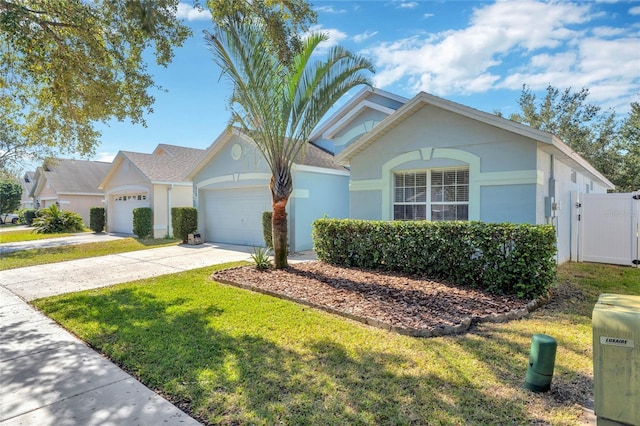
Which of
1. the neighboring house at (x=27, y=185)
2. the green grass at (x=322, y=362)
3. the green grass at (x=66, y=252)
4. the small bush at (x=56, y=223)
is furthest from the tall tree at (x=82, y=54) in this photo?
the neighboring house at (x=27, y=185)

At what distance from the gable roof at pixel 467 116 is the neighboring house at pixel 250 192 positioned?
2760 mm

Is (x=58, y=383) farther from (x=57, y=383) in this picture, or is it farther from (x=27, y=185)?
(x=27, y=185)

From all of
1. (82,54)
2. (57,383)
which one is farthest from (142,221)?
(57,383)

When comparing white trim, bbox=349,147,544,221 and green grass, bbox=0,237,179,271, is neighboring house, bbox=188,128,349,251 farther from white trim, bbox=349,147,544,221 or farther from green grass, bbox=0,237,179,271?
white trim, bbox=349,147,544,221

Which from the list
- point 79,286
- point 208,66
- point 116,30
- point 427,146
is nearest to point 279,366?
point 79,286

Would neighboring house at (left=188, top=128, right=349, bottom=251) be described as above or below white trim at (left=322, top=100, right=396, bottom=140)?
below

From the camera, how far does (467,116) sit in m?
8.79

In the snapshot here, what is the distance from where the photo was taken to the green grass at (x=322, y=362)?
10.6 feet

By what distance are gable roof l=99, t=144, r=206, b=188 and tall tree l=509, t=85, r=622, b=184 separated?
24.2 meters

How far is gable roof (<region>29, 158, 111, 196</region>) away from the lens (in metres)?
31.0

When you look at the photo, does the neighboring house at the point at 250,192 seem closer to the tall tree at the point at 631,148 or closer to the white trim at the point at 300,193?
the white trim at the point at 300,193

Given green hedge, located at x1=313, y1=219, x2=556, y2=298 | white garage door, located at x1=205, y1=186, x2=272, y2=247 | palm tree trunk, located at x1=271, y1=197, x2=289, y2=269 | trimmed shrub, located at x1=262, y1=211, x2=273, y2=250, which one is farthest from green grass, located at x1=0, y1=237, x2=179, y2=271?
green hedge, located at x1=313, y1=219, x2=556, y2=298

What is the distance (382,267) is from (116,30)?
9.12 meters

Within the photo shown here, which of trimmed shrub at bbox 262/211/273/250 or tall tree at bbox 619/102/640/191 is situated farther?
tall tree at bbox 619/102/640/191
